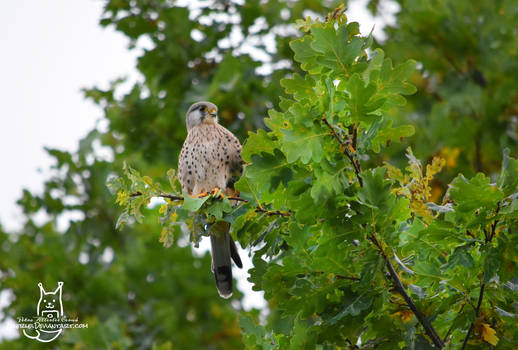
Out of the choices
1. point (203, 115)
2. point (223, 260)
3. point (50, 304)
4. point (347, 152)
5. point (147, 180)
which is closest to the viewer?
point (347, 152)

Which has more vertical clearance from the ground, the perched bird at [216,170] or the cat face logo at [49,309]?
the perched bird at [216,170]

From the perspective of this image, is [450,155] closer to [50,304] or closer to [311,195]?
[311,195]

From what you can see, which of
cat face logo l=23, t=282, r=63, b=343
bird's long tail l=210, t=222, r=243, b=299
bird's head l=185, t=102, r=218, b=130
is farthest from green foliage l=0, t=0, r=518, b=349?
bird's head l=185, t=102, r=218, b=130

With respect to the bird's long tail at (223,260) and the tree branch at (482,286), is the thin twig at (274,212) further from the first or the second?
the bird's long tail at (223,260)

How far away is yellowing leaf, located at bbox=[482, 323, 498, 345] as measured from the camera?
216 centimetres

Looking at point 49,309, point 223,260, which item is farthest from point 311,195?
point 49,309

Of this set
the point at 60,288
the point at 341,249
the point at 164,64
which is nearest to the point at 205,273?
the point at 60,288

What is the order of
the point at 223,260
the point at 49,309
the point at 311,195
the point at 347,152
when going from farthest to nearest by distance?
the point at 49,309 → the point at 223,260 → the point at 347,152 → the point at 311,195

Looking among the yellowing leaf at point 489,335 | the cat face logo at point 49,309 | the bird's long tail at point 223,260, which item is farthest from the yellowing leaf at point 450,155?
the cat face logo at point 49,309

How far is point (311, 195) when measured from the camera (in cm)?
200

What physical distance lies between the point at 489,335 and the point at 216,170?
1.90m

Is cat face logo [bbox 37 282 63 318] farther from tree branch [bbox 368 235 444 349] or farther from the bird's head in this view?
tree branch [bbox 368 235 444 349]

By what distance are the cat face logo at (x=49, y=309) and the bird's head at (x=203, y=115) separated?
8.45ft

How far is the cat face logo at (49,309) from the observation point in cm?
601
